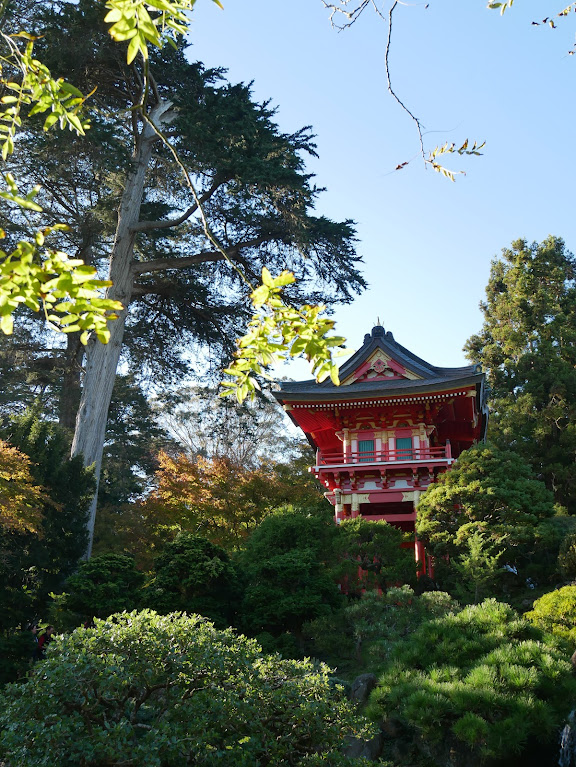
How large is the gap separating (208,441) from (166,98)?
50.3ft

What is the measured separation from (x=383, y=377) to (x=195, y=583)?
871 cm

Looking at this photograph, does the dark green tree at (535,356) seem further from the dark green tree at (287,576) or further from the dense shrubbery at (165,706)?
the dense shrubbery at (165,706)

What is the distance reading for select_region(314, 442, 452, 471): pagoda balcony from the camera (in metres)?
15.5

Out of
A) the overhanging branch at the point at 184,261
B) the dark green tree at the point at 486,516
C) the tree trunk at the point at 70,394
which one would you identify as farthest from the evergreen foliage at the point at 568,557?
the tree trunk at the point at 70,394

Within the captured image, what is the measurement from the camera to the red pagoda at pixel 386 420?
15.8 metres

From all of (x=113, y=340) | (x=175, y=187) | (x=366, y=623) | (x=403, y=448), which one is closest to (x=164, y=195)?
(x=175, y=187)

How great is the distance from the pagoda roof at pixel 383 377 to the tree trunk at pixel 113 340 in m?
3.93

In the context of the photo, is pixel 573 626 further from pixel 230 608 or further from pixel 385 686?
pixel 230 608

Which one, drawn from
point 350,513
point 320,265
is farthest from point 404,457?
point 320,265

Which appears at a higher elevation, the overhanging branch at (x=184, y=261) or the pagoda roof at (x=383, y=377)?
the overhanging branch at (x=184, y=261)

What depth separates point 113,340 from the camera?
15.6m

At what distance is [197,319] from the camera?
1753 centimetres

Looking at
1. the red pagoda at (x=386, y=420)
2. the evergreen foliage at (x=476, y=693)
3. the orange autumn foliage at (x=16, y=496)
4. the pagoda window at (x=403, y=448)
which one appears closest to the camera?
the evergreen foliage at (x=476, y=693)

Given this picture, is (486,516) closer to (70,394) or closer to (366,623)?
(366,623)
